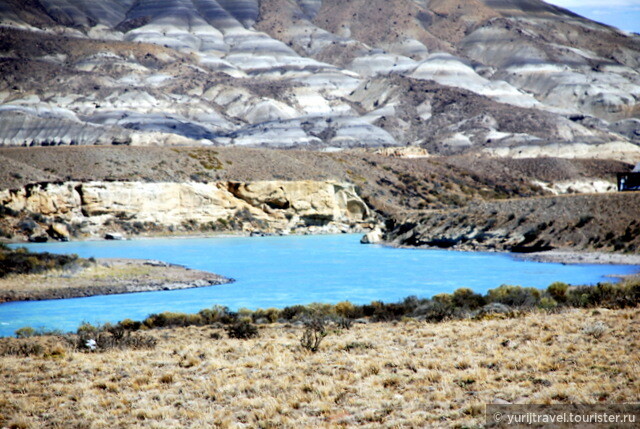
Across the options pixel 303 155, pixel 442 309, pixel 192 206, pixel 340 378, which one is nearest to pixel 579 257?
pixel 442 309

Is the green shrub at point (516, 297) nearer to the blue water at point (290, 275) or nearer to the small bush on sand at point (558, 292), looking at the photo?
the small bush on sand at point (558, 292)

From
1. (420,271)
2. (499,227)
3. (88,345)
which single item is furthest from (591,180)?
(88,345)

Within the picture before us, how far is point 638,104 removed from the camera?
178125mm

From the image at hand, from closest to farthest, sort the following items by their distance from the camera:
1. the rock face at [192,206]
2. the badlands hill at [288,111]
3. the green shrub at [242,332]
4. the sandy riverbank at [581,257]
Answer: the green shrub at [242,332], the sandy riverbank at [581,257], the rock face at [192,206], the badlands hill at [288,111]

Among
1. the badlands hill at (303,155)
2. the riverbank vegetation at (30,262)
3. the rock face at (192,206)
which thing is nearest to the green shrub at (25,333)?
the riverbank vegetation at (30,262)

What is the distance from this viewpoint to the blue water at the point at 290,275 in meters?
25.3

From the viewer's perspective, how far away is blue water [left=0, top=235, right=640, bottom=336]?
83.1 ft

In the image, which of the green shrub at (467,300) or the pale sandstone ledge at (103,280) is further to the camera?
the pale sandstone ledge at (103,280)

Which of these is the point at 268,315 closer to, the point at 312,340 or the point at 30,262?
the point at 312,340

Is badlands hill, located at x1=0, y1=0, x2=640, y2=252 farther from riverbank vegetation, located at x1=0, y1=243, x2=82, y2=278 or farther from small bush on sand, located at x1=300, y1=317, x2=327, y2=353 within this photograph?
small bush on sand, located at x1=300, y1=317, x2=327, y2=353

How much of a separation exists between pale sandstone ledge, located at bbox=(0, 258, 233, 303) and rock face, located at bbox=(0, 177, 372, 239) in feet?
73.6

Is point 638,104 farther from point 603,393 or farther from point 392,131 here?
point 603,393

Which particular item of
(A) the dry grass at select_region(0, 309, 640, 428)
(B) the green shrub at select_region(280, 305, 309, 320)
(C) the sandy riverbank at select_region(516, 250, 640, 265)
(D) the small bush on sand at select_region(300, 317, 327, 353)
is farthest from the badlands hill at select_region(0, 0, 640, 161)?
(A) the dry grass at select_region(0, 309, 640, 428)

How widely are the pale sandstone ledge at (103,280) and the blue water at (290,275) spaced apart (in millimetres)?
798
